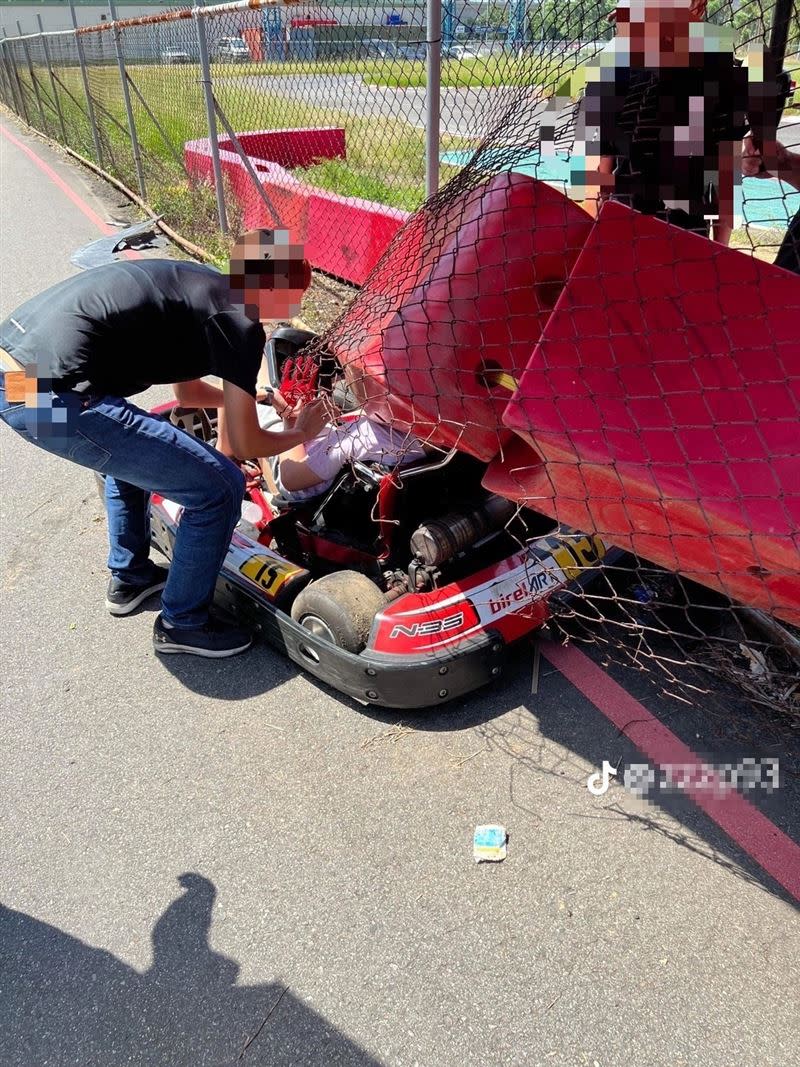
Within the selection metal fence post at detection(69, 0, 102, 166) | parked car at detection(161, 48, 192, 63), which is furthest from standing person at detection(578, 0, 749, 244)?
metal fence post at detection(69, 0, 102, 166)

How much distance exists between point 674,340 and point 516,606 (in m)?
1.22

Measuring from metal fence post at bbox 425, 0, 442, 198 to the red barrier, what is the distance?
1.27m

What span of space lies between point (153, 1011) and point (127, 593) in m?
1.78

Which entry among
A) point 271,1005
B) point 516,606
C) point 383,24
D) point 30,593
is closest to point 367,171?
point 383,24

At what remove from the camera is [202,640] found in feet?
10.3

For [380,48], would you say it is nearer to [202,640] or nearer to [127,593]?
[127,593]

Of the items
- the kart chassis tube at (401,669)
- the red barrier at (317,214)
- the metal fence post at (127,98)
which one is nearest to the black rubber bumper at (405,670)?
the kart chassis tube at (401,669)

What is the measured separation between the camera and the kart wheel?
2740 millimetres

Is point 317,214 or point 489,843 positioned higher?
point 317,214

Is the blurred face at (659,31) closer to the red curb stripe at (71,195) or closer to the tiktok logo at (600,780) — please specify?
the tiktok logo at (600,780)

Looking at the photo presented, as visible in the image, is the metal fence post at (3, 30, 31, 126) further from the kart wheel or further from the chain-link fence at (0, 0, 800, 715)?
the kart wheel

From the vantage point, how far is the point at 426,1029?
1.94m

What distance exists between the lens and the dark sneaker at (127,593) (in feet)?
11.2

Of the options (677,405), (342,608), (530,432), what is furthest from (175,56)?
(677,405)
